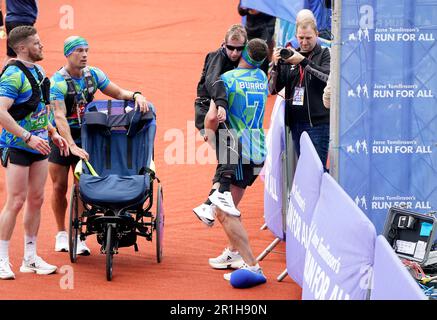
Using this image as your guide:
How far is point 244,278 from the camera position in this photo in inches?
320

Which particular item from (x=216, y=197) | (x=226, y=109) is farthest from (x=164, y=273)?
(x=226, y=109)

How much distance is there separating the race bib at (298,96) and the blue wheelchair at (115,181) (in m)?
1.35

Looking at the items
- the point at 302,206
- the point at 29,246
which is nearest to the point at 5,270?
the point at 29,246

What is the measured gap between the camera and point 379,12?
7652mm

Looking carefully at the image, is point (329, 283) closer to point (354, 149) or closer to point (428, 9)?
point (354, 149)

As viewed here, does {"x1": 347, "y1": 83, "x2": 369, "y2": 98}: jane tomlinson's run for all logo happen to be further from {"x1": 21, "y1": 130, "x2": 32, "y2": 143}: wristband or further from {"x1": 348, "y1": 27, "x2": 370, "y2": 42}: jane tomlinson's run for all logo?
{"x1": 21, "y1": 130, "x2": 32, "y2": 143}: wristband

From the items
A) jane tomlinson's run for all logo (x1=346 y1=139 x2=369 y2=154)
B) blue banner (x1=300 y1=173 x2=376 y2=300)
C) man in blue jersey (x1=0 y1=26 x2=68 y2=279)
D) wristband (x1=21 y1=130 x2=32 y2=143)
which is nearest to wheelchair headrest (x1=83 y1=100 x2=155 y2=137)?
man in blue jersey (x1=0 y1=26 x2=68 y2=279)

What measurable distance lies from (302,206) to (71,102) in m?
2.67

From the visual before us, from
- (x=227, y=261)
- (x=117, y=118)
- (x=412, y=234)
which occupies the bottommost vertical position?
(x=227, y=261)

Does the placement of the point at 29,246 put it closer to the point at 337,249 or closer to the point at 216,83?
the point at 216,83

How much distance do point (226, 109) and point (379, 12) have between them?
156cm

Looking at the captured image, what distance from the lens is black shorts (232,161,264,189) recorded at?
8.46 m

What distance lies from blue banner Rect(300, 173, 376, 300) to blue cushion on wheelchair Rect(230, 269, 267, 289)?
1326 mm
